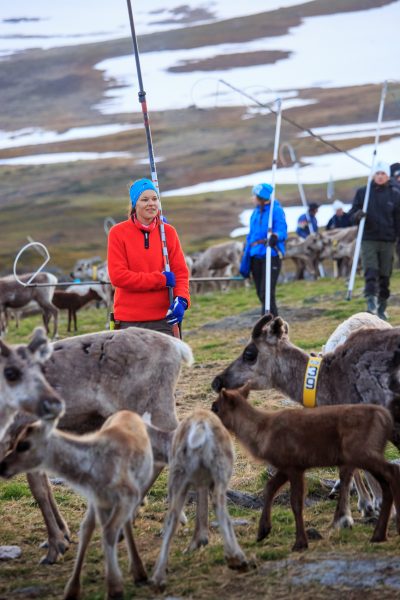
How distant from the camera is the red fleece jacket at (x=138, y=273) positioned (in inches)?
357

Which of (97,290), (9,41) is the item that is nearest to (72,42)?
(9,41)

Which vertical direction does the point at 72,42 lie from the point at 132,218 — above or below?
above

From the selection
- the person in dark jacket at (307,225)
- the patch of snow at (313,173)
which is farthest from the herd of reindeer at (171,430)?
the patch of snow at (313,173)

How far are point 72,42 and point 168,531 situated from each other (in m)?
87.4

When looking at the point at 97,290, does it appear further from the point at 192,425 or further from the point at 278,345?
the point at 192,425

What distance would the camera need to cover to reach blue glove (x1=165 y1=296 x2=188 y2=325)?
9.10m

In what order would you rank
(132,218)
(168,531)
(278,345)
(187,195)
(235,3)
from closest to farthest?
(168,531)
(278,345)
(132,218)
(187,195)
(235,3)

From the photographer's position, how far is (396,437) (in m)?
7.73

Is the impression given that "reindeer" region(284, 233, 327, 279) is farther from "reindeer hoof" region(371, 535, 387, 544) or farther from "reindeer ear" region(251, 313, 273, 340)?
"reindeer hoof" region(371, 535, 387, 544)

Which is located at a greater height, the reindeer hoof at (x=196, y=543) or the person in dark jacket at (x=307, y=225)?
the reindeer hoof at (x=196, y=543)

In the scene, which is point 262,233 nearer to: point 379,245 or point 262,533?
point 379,245

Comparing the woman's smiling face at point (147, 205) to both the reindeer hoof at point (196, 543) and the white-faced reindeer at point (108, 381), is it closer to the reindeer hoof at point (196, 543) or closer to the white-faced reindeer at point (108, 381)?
the white-faced reindeer at point (108, 381)

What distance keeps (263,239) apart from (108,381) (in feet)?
30.6

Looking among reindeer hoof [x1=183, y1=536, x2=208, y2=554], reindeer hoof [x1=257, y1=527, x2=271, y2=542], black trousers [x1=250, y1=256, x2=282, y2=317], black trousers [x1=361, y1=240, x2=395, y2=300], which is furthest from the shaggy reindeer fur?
black trousers [x1=361, y1=240, x2=395, y2=300]
